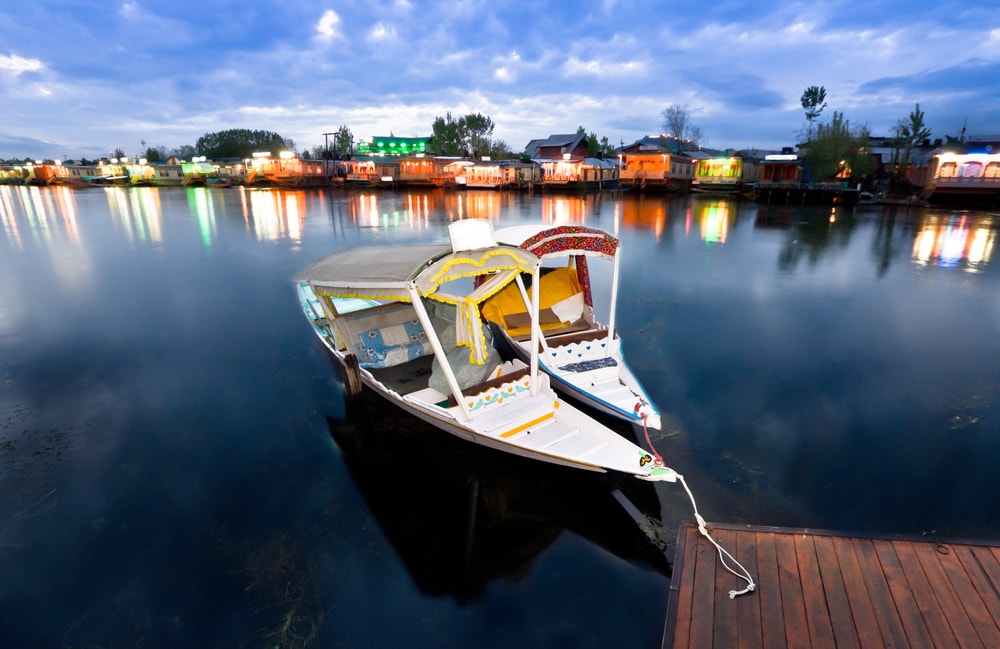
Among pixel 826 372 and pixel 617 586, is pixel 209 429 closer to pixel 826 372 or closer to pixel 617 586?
pixel 617 586

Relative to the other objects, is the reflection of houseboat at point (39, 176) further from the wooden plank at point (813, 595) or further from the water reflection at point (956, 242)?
the water reflection at point (956, 242)

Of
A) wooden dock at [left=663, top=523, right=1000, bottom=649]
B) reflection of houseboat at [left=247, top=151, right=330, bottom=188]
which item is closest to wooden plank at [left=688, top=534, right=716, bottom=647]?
wooden dock at [left=663, top=523, right=1000, bottom=649]

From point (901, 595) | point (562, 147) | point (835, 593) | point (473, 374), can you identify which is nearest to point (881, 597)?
point (901, 595)

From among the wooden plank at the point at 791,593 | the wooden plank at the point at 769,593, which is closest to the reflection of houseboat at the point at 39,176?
the wooden plank at the point at 769,593

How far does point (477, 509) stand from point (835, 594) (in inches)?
168

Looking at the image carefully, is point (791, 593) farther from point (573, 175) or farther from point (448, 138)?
point (448, 138)

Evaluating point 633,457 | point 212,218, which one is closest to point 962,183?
point 633,457

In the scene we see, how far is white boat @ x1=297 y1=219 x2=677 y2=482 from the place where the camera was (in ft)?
20.8

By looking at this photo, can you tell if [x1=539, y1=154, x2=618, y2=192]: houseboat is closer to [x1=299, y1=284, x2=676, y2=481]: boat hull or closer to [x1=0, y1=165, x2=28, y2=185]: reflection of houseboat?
[x1=299, y1=284, x2=676, y2=481]: boat hull

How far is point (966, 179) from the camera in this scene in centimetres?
4147

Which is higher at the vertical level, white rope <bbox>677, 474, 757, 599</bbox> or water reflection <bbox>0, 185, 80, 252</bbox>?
water reflection <bbox>0, 185, 80, 252</bbox>

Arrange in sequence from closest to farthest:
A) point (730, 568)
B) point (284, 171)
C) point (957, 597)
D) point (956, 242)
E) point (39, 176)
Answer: point (957, 597) < point (730, 568) < point (956, 242) < point (284, 171) < point (39, 176)

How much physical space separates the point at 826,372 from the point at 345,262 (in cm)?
1087

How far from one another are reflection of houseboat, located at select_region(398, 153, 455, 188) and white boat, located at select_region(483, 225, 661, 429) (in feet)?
213
